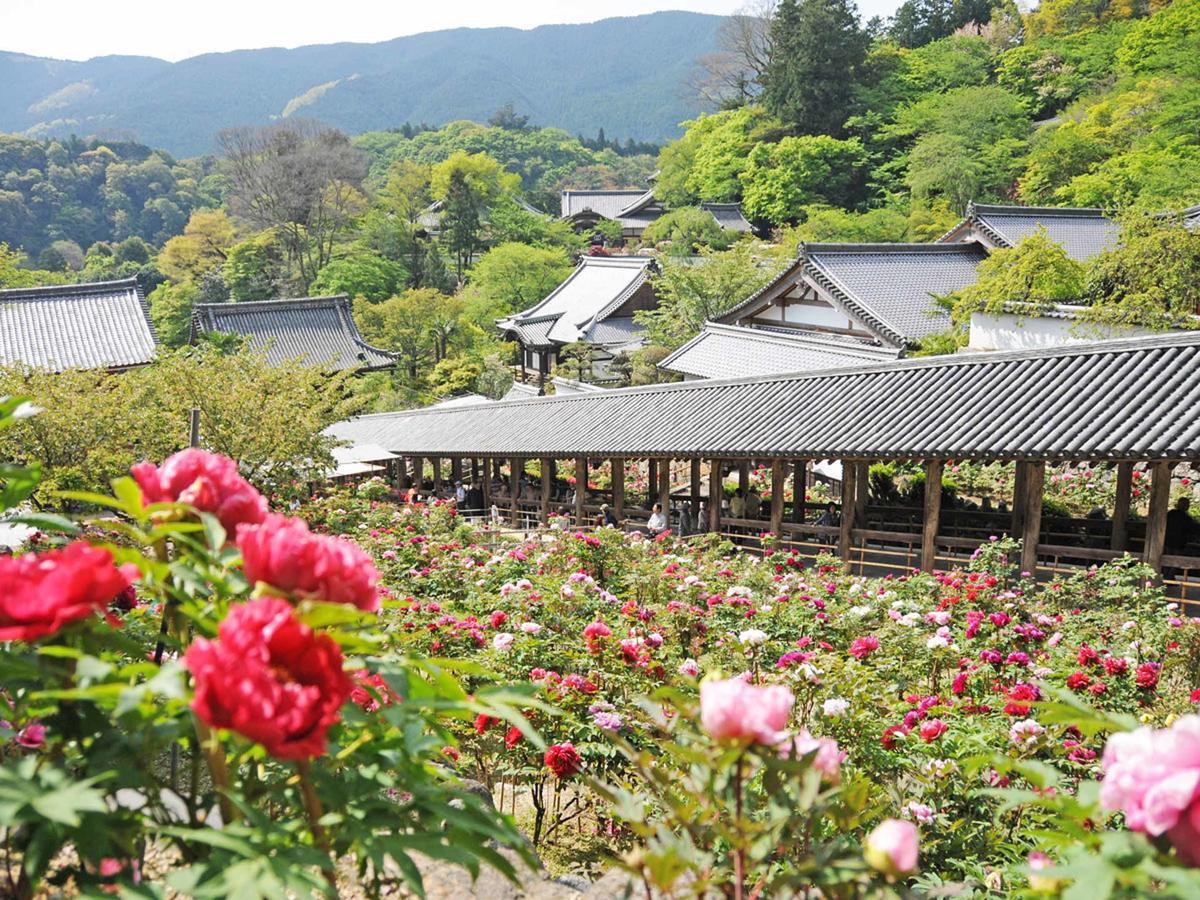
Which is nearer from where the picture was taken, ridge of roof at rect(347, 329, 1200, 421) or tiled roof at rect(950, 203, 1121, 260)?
ridge of roof at rect(347, 329, 1200, 421)

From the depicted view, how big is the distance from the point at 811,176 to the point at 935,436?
35.9 m

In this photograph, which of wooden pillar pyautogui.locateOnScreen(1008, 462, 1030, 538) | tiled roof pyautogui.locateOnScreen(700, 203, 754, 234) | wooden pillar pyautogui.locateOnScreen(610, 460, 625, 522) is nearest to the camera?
wooden pillar pyautogui.locateOnScreen(1008, 462, 1030, 538)

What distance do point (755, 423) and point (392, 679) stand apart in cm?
1182

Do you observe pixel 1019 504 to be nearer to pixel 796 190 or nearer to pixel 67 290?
pixel 67 290

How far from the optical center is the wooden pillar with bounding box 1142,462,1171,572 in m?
9.32

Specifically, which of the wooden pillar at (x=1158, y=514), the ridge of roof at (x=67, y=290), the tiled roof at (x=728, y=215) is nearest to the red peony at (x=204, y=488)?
the wooden pillar at (x=1158, y=514)

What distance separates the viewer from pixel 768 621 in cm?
623

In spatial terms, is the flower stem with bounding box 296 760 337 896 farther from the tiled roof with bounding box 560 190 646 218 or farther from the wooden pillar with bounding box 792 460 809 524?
the tiled roof with bounding box 560 190 646 218

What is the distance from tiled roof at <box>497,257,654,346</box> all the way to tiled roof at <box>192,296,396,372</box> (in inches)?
240

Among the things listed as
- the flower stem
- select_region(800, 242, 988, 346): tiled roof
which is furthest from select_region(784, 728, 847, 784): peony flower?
select_region(800, 242, 988, 346): tiled roof

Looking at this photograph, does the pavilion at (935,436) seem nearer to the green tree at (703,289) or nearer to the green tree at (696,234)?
the green tree at (703,289)

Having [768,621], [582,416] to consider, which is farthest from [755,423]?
[768,621]

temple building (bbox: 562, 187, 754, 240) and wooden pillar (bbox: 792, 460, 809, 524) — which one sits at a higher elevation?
temple building (bbox: 562, 187, 754, 240)

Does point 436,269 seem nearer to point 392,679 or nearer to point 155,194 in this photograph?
point 392,679
